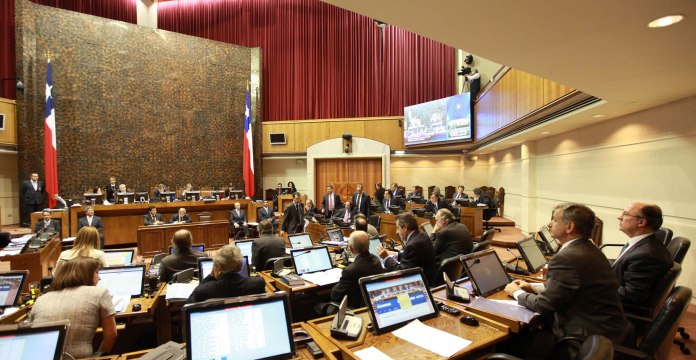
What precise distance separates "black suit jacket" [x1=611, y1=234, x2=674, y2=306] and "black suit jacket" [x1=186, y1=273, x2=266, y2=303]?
2.80 meters

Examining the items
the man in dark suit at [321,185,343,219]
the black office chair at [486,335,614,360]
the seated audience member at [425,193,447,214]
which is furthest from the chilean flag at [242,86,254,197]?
the black office chair at [486,335,614,360]

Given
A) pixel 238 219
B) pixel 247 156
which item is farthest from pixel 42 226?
pixel 247 156

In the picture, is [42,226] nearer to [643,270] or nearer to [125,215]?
[125,215]

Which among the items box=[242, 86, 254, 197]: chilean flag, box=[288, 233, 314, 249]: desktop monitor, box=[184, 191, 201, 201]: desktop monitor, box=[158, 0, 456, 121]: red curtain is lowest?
box=[288, 233, 314, 249]: desktop monitor

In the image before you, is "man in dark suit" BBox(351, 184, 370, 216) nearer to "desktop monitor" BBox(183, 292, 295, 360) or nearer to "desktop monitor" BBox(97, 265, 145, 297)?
"desktop monitor" BBox(97, 265, 145, 297)

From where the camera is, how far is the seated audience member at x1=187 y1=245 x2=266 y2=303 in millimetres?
2475

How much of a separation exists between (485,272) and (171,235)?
672cm

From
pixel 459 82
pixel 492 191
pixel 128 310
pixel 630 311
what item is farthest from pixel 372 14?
pixel 459 82

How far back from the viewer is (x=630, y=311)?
287 cm

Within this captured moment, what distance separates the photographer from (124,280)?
3.19 meters

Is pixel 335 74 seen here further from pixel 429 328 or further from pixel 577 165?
pixel 429 328

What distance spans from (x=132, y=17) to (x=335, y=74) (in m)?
7.56

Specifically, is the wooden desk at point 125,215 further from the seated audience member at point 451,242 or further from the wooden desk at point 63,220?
the seated audience member at point 451,242

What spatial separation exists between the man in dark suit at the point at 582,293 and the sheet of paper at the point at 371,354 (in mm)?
1076
